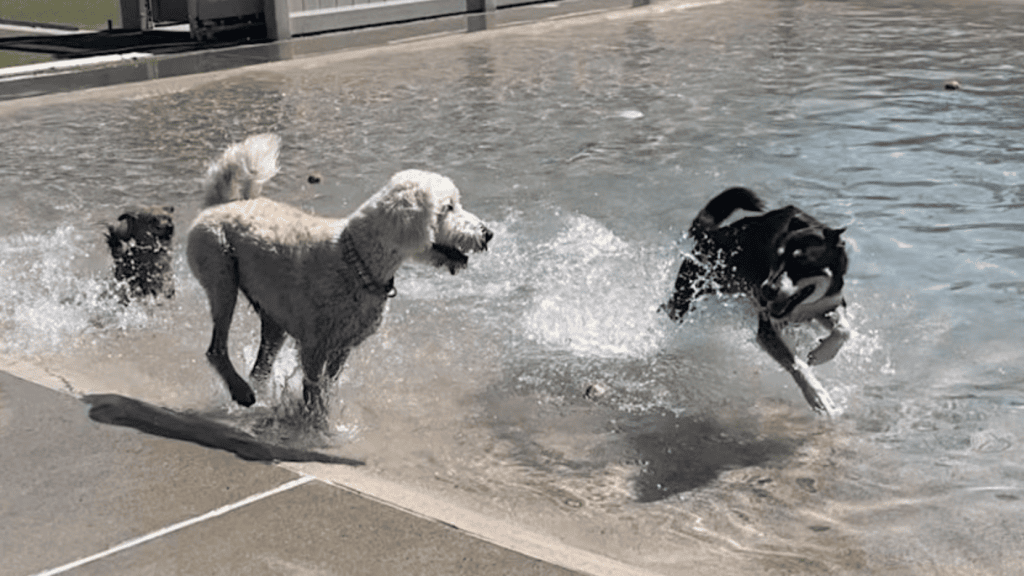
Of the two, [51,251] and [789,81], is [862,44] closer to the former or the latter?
[789,81]

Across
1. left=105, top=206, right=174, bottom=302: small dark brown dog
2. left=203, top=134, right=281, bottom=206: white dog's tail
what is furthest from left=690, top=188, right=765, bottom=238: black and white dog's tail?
left=105, top=206, right=174, bottom=302: small dark brown dog

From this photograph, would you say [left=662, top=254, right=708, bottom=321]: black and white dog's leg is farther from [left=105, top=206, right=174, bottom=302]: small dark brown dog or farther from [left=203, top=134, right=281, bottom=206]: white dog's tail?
[left=105, top=206, right=174, bottom=302]: small dark brown dog

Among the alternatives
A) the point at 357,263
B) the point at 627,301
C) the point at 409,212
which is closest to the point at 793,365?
the point at 627,301

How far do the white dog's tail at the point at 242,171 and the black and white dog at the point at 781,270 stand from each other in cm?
228

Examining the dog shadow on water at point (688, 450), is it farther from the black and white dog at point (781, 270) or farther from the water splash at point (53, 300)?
the water splash at point (53, 300)

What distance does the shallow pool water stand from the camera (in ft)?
15.4

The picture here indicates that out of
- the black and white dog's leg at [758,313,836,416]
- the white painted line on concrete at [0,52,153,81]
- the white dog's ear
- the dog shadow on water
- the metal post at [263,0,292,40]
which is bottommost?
the dog shadow on water

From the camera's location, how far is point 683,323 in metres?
6.72

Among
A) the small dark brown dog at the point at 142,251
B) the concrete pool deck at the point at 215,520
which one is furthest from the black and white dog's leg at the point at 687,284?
the small dark brown dog at the point at 142,251

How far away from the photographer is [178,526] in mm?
3828

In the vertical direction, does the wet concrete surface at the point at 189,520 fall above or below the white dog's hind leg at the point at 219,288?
below

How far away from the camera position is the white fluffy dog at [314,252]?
483 cm

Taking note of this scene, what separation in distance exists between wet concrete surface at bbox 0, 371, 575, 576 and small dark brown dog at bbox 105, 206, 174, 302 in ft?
7.34

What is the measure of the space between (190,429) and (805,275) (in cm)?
283
